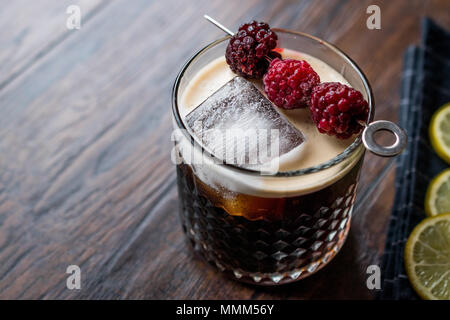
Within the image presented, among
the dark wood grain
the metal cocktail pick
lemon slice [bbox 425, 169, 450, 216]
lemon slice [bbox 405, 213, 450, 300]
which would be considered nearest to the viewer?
the metal cocktail pick

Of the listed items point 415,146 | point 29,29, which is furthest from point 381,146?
point 29,29

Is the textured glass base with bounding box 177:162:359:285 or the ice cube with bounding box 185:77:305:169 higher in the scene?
the ice cube with bounding box 185:77:305:169

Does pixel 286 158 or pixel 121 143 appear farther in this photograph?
pixel 121 143

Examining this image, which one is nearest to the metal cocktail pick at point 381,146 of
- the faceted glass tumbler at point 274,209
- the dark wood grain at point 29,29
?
the faceted glass tumbler at point 274,209

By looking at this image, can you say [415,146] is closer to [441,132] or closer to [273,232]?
[441,132]

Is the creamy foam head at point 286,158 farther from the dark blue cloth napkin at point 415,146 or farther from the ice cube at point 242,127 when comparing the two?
the dark blue cloth napkin at point 415,146

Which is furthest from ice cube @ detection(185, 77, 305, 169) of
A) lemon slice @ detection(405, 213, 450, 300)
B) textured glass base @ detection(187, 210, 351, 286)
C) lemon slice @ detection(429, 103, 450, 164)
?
lemon slice @ detection(429, 103, 450, 164)

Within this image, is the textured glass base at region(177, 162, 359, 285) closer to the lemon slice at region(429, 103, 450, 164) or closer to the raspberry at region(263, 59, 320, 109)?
the raspberry at region(263, 59, 320, 109)
